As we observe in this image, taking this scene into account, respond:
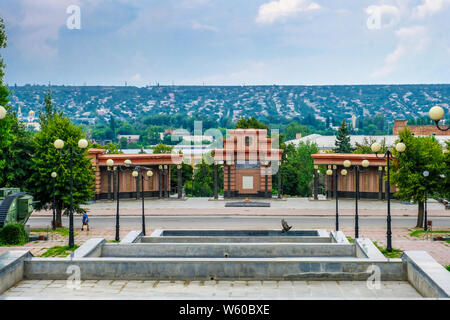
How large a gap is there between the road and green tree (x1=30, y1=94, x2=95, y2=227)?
260cm

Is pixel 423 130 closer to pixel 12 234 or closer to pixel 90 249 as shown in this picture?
pixel 12 234

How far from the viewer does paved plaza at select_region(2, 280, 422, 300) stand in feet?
33.4

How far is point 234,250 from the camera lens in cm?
1496

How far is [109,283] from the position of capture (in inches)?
442

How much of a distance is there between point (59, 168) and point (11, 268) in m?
23.1

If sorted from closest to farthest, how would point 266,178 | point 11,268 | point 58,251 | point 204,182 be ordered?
point 11,268 → point 58,251 → point 266,178 → point 204,182

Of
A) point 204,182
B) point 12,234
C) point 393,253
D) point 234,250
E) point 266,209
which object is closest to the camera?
point 234,250

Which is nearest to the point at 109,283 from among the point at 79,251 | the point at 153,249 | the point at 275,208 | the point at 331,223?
the point at 79,251

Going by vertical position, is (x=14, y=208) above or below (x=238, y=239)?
above

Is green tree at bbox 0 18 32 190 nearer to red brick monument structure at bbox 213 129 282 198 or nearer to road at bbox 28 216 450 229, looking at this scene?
road at bbox 28 216 450 229

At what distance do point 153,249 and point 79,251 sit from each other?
261cm

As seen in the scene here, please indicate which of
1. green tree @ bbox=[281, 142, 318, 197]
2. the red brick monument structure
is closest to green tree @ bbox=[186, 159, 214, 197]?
the red brick monument structure

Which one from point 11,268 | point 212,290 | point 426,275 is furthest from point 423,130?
point 11,268
